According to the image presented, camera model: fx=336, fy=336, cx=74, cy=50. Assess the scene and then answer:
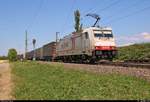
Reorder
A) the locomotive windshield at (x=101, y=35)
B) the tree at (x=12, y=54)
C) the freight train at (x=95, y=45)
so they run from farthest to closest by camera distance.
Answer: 1. the tree at (x=12, y=54)
2. the locomotive windshield at (x=101, y=35)
3. the freight train at (x=95, y=45)

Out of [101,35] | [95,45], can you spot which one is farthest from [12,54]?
[95,45]

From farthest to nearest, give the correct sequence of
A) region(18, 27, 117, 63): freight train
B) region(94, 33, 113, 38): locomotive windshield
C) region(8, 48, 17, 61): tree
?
region(8, 48, 17, 61): tree < region(94, 33, 113, 38): locomotive windshield < region(18, 27, 117, 63): freight train

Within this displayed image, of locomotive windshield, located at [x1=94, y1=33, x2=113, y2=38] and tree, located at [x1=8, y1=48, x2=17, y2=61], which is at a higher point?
tree, located at [x1=8, y1=48, x2=17, y2=61]

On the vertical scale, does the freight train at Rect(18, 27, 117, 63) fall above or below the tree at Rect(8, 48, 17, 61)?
below

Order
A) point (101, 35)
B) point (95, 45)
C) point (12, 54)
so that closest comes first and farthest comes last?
point (95, 45)
point (101, 35)
point (12, 54)

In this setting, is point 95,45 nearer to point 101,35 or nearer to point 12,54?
point 101,35

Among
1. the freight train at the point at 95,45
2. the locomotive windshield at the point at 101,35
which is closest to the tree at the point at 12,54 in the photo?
the freight train at the point at 95,45

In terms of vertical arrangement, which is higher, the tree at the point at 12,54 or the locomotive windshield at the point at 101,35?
the tree at the point at 12,54

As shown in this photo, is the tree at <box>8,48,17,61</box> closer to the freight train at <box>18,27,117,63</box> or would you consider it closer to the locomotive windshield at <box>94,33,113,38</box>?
the freight train at <box>18,27,117,63</box>

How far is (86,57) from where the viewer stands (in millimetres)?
31000

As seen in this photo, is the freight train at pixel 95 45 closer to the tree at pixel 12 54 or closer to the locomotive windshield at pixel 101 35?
the locomotive windshield at pixel 101 35

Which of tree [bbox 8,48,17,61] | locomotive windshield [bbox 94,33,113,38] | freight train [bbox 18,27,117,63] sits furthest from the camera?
tree [bbox 8,48,17,61]

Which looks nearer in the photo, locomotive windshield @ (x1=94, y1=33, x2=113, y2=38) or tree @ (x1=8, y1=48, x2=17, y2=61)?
locomotive windshield @ (x1=94, y1=33, x2=113, y2=38)

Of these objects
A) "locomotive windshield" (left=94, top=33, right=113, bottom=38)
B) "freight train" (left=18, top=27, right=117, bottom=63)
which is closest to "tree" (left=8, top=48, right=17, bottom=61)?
"freight train" (left=18, top=27, right=117, bottom=63)
